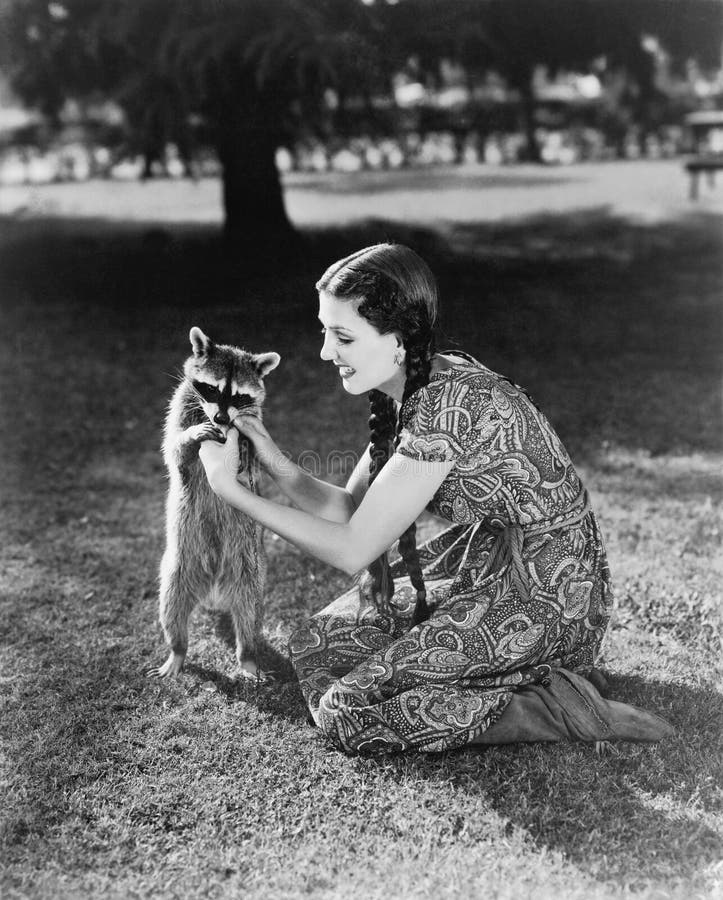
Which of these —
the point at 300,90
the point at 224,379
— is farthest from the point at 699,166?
the point at 224,379

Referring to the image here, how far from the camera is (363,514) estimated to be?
306 centimetres

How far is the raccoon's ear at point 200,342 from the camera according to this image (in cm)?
352

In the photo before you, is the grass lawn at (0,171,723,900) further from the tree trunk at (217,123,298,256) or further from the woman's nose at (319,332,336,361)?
the woman's nose at (319,332,336,361)

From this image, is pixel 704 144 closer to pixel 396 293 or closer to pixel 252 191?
pixel 252 191

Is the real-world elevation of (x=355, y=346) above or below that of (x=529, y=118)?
below

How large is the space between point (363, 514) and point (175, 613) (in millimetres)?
1066

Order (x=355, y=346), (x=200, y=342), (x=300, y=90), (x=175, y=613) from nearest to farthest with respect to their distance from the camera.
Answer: (x=355, y=346), (x=200, y=342), (x=175, y=613), (x=300, y=90)

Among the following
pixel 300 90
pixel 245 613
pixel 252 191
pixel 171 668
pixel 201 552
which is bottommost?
pixel 171 668

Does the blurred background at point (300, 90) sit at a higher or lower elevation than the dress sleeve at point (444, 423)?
higher

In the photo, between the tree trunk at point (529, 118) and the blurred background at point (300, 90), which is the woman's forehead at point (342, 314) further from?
the tree trunk at point (529, 118)

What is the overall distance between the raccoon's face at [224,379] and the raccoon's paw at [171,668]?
39.0 inches

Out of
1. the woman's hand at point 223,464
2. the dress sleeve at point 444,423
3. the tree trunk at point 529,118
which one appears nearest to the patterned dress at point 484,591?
the dress sleeve at point 444,423

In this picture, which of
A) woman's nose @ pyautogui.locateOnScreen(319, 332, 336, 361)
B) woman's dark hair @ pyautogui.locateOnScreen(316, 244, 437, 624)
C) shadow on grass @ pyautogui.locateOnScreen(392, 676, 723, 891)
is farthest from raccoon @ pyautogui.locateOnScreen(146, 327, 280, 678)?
shadow on grass @ pyautogui.locateOnScreen(392, 676, 723, 891)

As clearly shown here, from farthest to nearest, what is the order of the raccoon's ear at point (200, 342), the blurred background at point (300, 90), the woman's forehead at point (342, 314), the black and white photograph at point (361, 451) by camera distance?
the blurred background at point (300, 90), the raccoon's ear at point (200, 342), the woman's forehead at point (342, 314), the black and white photograph at point (361, 451)
